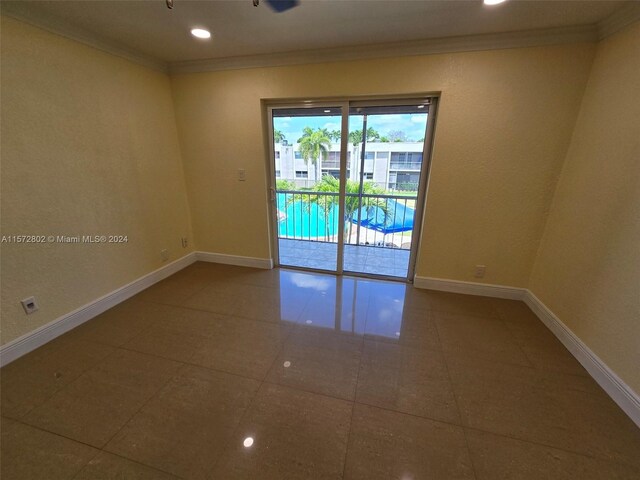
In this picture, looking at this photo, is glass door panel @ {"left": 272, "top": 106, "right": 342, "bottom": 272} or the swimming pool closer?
glass door panel @ {"left": 272, "top": 106, "right": 342, "bottom": 272}

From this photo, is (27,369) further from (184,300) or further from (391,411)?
(391,411)

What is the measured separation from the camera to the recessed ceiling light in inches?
73.2

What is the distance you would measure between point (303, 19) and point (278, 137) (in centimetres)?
116

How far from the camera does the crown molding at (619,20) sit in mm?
1468

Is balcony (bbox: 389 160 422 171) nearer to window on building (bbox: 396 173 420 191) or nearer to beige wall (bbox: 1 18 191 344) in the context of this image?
window on building (bbox: 396 173 420 191)

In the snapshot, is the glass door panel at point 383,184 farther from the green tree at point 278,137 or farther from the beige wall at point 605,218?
the beige wall at point 605,218

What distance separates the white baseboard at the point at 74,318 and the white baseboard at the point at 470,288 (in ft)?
9.50

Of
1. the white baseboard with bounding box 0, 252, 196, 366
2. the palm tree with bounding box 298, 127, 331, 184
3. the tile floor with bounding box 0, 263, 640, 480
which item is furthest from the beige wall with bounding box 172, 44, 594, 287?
the white baseboard with bounding box 0, 252, 196, 366

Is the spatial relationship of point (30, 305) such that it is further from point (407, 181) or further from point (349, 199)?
point (407, 181)

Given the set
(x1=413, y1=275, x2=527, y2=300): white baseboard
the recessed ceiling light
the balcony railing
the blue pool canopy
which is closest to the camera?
the recessed ceiling light

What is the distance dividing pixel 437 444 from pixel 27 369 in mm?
2529

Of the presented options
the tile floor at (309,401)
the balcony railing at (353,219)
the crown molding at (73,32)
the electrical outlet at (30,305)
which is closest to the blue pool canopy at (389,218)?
the balcony railing at (353,219)

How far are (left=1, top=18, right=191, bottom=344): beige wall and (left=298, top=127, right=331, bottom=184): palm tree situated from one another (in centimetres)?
150

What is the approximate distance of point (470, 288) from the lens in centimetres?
252
